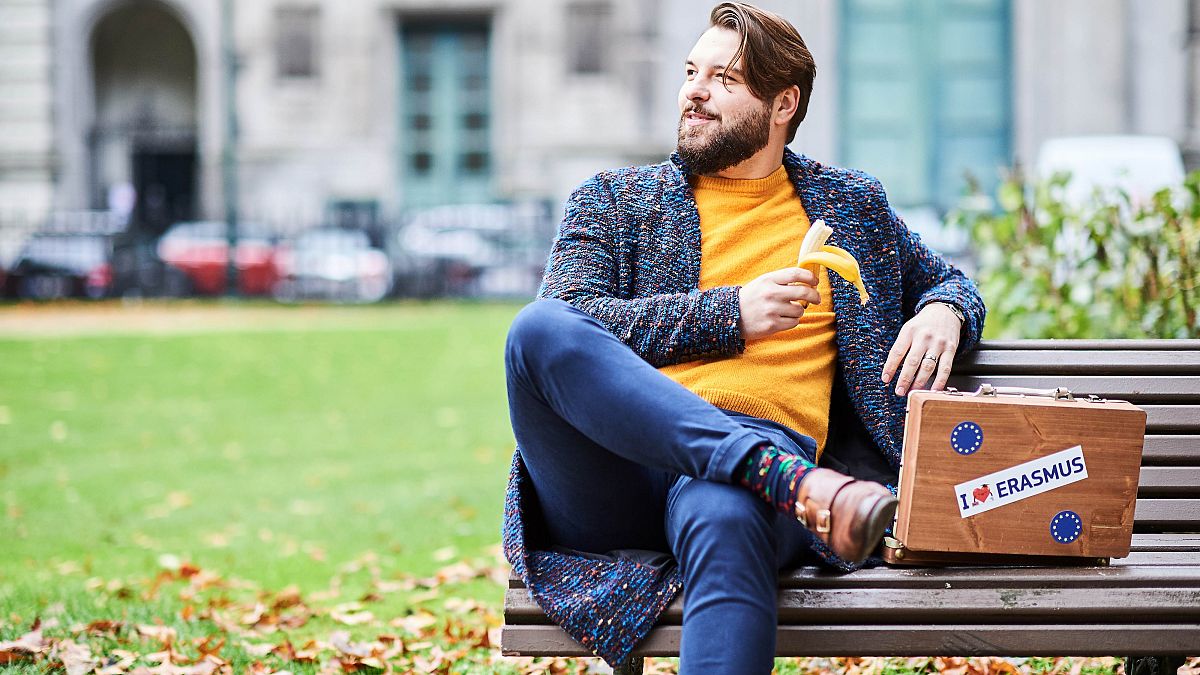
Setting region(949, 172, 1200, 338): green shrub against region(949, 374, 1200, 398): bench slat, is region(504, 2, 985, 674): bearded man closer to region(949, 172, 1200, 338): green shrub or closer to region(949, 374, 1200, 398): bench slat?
region(949, 374, 1200, 398): bench slat

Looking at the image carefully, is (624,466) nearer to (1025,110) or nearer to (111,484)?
(111,484)

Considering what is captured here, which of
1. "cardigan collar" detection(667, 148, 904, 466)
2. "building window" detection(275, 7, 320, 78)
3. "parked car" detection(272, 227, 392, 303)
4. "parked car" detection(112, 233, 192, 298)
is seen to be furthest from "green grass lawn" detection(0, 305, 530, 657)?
"building window" detection(275, 7, 320, 78)

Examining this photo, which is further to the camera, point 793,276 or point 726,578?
point 793,276

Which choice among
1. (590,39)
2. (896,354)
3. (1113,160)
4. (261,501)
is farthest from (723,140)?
(590,39)

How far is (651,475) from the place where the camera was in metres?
2.65

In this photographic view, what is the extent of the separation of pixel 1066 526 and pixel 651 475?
80cm

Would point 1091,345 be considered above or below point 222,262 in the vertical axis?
above

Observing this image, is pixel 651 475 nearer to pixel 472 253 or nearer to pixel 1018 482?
pixel 1018 482

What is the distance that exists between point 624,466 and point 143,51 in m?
29.4

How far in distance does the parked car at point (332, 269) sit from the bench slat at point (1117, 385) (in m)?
15.7

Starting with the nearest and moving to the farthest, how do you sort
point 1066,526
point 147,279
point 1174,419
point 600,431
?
point 600,431 → point 1066,526 → point 1174,419 → point 147,279

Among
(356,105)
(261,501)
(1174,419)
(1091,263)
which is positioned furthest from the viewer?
(356,105)

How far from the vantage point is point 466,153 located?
86.8 ft

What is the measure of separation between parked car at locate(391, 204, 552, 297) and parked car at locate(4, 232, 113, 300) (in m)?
4.13
